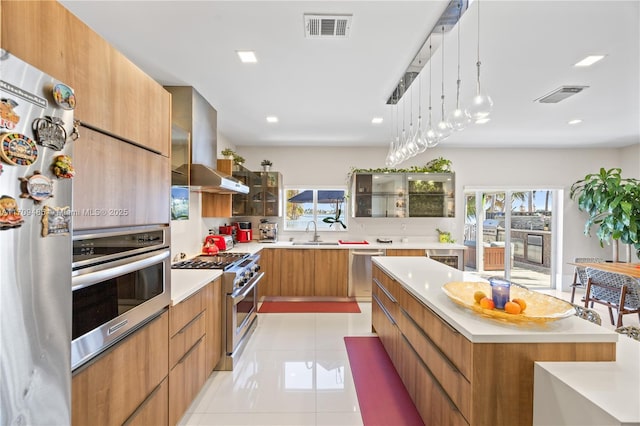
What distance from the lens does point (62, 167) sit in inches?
36.9

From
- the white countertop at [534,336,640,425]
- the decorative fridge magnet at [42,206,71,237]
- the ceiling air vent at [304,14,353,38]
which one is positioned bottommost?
the white countertop at [534,336,640,425]

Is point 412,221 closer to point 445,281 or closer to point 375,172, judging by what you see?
point 375,172

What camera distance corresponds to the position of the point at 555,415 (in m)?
1.13

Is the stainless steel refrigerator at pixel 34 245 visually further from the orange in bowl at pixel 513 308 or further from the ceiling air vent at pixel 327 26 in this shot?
the orange in bowl at pixel 513 308

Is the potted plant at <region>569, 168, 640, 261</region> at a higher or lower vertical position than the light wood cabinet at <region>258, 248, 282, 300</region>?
higher

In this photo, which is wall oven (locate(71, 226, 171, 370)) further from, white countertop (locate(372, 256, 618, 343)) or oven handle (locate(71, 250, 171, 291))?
white countertop (locate(372, 256, 618, 343))

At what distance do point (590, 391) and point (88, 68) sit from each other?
2.31 m

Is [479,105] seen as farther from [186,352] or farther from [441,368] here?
[186,352]

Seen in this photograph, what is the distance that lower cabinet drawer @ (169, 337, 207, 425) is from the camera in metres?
1.78

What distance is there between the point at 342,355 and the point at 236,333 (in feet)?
3.62

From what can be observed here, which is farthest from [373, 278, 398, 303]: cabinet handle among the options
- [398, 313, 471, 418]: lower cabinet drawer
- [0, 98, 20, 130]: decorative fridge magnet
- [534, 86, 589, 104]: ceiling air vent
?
[534, 86, 589, 104]: ceiling air vent

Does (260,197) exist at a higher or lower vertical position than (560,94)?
lower

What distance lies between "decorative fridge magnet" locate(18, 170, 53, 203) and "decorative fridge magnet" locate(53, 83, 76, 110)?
9.8 inches

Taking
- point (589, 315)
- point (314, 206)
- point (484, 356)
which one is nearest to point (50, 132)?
point (484, 356)
